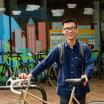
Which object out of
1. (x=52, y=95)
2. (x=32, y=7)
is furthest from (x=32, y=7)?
(x=52, y=95)

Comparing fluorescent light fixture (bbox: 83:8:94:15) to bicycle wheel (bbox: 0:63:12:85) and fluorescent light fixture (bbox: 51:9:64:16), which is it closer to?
fluorescent light fixture (bbox: 51:9:64:16)

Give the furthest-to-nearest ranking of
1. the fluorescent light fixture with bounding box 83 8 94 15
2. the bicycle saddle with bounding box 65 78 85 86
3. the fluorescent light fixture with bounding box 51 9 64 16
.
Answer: the fluorescent light fixture with bounding box 83 8 94 15 < the fluorescent light fixture with bounding box 51 9 64 16 < the bicycle saddle with bounding box 65 78 85 86

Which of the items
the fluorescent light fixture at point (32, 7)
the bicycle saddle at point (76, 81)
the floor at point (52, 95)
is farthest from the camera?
the fluorescent light fixture at point (32, 7)

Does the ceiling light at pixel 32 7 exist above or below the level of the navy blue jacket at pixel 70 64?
above

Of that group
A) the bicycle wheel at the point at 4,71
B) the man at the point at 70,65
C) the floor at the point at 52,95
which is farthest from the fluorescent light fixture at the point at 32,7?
the man at the point at 70,65

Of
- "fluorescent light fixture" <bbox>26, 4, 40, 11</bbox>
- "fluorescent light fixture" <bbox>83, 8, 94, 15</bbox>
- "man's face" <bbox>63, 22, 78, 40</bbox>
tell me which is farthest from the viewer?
"fluorescent light fixture" <bbox>83, 8, 94, 15</bbox>

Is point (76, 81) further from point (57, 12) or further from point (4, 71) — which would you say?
point (57, 12)

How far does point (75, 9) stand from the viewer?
17047 millimetres

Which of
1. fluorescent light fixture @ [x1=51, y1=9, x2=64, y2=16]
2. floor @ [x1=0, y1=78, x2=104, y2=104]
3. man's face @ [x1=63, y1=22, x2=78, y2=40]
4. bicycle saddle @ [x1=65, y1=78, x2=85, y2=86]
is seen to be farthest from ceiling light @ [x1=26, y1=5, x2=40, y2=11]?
bicycle saddle @ [x1=65, y1=78, x2=85, y2=86]

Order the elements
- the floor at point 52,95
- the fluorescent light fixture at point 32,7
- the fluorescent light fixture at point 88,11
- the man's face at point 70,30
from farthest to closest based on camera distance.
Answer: the fluorescent light fixture at point 88,11, the fluorescent light fixture at point 32,7, the floor at point 52,95, the man's face at point 70,30

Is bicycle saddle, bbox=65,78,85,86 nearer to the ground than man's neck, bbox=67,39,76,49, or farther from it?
nearer to the ground

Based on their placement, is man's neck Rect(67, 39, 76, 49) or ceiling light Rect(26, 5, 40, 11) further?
ceiling light Rect(26, 5, 40, 11)

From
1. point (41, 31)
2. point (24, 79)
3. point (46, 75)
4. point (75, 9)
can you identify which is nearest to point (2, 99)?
point (46, 75)

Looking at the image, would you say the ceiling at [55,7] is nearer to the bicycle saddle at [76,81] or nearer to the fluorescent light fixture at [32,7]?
the fluorescent light fixture at [32,7]
